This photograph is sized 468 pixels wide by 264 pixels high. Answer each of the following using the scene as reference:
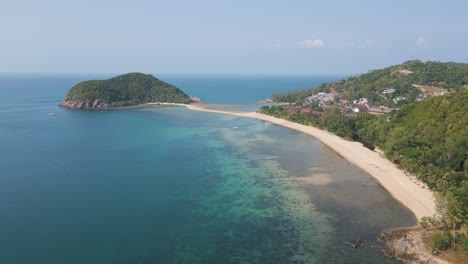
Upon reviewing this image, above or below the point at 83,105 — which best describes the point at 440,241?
below

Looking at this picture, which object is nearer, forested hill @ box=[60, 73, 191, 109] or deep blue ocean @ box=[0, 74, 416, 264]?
deep blue ocean @ box=[0, 74, 416, 264]

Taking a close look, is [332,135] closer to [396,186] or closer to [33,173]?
[396,186]

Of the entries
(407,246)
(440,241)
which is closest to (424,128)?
(440,241)

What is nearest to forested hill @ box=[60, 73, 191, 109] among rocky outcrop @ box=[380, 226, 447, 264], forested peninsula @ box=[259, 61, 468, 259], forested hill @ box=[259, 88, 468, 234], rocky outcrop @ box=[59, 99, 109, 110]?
rocky outcrop @ box=[59, 99, 109, 110]

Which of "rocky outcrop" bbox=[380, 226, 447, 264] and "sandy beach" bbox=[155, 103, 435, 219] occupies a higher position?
"sandy beach" bbox=[155, 103, 435, 219]

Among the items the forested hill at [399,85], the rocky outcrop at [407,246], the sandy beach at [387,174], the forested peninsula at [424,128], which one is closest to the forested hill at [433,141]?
the forested peninsula at [424,128]

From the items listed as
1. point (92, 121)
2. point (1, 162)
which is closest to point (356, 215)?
point (1, 162)

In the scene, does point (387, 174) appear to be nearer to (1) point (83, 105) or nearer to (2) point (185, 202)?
(2) point (185, 202)

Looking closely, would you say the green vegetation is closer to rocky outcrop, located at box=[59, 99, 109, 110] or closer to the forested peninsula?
the forested peninsula
